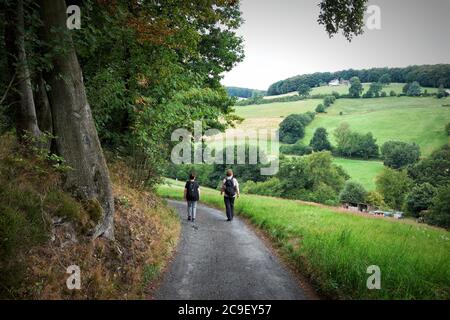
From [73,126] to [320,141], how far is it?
352ft

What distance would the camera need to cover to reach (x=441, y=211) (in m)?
58.6

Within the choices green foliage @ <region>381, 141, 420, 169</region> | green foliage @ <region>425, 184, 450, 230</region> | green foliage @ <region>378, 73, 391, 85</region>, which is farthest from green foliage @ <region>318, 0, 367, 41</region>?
green foliage @ <region>378, 73, 391, 85</region>

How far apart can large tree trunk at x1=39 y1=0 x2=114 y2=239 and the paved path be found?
2.03 m

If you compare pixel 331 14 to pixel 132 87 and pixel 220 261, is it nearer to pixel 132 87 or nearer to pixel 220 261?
pixel 132 87

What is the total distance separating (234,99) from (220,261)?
12877mm

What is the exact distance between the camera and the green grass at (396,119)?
103562mm

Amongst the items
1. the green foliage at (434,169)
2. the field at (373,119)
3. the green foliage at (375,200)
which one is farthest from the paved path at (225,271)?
the green foliage at (434,169)

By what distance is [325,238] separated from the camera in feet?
32.6

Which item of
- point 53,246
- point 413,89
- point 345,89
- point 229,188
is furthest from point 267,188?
point 345,89

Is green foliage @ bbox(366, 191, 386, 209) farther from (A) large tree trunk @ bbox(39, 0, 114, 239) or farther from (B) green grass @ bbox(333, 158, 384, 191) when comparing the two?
(A) large tree trunk @ bbox(39, 0, 114, 239)

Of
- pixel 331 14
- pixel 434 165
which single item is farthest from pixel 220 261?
pixel 434 165

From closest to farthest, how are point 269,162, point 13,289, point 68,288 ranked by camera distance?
point 13,289
point 68,288
point 269,162

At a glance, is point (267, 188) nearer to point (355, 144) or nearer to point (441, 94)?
point (355, 144)

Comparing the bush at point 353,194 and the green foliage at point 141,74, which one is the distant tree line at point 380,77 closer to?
the bush at point 353,194
